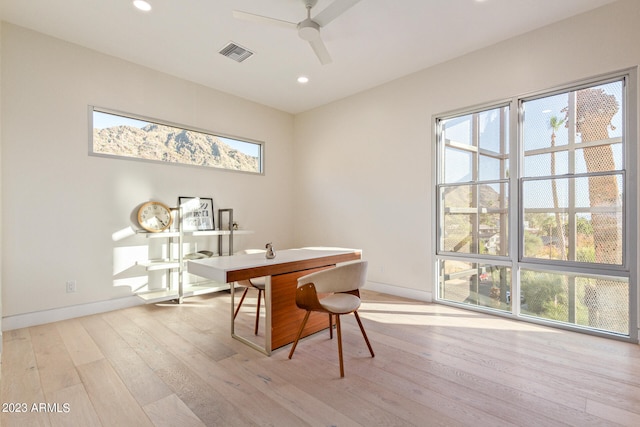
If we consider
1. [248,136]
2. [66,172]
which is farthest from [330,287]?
[248,136]

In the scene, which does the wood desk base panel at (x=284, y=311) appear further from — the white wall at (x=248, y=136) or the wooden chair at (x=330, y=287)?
the white wall at (x=248, y=136)

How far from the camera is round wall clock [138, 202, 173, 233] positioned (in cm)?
371

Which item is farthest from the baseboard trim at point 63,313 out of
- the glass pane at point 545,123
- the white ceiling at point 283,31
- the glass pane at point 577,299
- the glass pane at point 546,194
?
the glass pane at point 545,123

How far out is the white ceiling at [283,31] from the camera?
8.94 feet

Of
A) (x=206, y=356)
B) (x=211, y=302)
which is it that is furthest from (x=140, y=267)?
(x=206, y=356)

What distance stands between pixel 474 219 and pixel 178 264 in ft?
12.4

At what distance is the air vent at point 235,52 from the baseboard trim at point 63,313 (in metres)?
3.20

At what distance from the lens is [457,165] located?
3.78 metres

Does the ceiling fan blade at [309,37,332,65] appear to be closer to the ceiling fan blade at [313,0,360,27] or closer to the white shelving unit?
the ceiling fan blade at [313,0,360,27]

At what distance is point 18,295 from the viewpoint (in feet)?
9.70

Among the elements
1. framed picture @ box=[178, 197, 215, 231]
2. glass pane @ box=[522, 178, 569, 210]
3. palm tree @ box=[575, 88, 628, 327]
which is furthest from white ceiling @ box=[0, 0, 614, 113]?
framed picture @ box=[178, 197, 215, 231]

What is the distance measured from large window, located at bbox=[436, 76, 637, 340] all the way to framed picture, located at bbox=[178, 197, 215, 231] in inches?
128

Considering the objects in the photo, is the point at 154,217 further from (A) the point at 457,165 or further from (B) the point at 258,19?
(A) the point at 457,165

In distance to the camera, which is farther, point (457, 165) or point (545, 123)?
point (457, 165)
